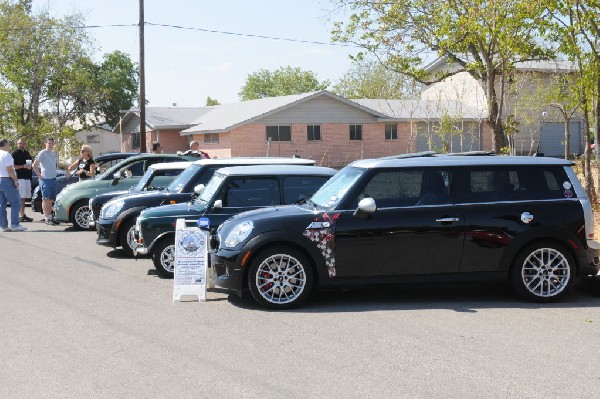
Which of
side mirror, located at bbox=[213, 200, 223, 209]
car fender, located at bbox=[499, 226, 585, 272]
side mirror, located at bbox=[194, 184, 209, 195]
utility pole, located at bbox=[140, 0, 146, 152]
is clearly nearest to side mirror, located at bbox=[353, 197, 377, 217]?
car fender, located at bbox=[499, 226, 585, 272]

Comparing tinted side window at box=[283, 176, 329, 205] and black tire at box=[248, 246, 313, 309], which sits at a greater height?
tinted side window at box=[283, 176, 329, 205]

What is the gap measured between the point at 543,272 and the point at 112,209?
7.19m

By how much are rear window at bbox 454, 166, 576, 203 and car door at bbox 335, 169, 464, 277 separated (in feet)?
0.76

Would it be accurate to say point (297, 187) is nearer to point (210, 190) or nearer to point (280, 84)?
point (210, 190)

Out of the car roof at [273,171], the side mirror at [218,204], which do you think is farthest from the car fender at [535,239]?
the side mirror at [218,204]

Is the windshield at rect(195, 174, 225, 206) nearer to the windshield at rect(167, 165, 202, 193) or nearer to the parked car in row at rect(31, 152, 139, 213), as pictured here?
the windshield at rect(167, 165, 202, 193)

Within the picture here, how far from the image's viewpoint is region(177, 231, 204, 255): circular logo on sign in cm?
941

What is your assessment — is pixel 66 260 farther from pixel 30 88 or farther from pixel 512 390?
pixel 30 88

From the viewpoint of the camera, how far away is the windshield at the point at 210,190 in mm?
10969

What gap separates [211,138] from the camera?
157 ft

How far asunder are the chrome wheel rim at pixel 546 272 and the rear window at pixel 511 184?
25.7 inches

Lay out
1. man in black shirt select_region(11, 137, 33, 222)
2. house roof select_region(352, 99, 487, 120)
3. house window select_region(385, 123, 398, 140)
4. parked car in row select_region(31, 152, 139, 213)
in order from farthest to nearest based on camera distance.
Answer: house window select_region(385, 123, 398, 140) < house roof select_region(352, 99, 487, 120) < man in black shirt select_region(11, 137, 33, 222) < parked car in row select_region(31, 152, 139, 213)

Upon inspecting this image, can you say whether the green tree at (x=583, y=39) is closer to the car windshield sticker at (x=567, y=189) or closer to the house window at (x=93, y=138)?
the car windshield sticker at (x=567, y=189)

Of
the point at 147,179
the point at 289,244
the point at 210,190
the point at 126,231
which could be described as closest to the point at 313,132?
the point at 147,179
